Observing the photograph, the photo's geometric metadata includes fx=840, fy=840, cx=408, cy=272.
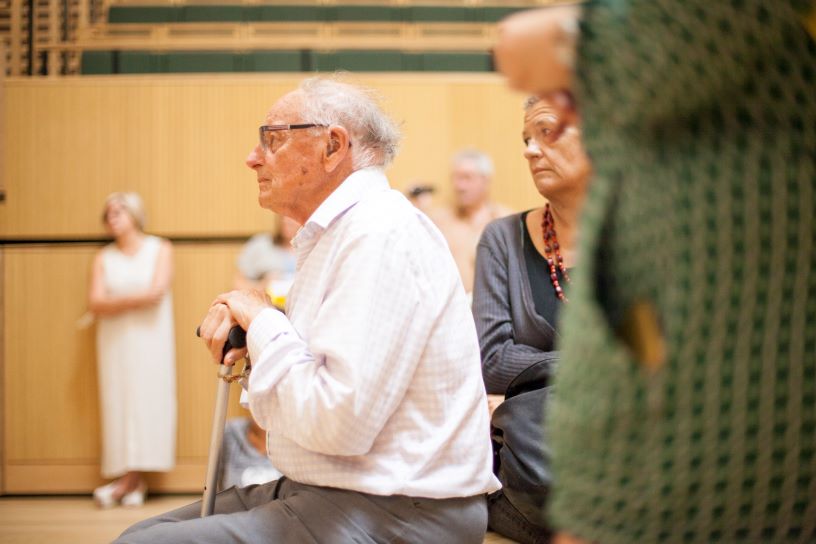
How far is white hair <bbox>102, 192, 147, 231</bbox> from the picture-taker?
188 inches

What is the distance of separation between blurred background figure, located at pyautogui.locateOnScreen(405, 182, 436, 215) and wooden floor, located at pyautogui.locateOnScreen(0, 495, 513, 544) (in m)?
2.12

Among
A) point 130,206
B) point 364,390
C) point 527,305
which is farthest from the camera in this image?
point 130,206

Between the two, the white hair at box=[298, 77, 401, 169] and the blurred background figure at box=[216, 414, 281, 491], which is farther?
the blurred background figure at box=[216, 414, 281, 491]

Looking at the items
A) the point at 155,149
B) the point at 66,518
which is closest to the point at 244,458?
the point at 66,518

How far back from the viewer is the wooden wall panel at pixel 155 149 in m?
4.95

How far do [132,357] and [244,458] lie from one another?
4.00 feet

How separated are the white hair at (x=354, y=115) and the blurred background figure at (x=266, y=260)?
2738mm

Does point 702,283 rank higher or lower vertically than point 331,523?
higher

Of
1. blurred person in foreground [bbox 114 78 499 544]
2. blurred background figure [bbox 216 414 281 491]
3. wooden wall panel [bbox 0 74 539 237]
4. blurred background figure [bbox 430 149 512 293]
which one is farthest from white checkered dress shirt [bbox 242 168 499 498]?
wooden wall panel [bbox 0 74 539 237]

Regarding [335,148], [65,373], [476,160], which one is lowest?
[65,373]

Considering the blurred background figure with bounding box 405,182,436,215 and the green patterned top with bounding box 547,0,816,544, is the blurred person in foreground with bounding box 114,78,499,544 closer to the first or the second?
the green patterned top with bounding box 547,0,816,544

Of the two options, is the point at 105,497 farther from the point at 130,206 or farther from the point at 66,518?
the point at 130,206

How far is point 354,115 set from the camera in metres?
1.72

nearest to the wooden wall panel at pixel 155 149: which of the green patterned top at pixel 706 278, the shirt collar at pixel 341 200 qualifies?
the shirt collar at pixel 341 200
